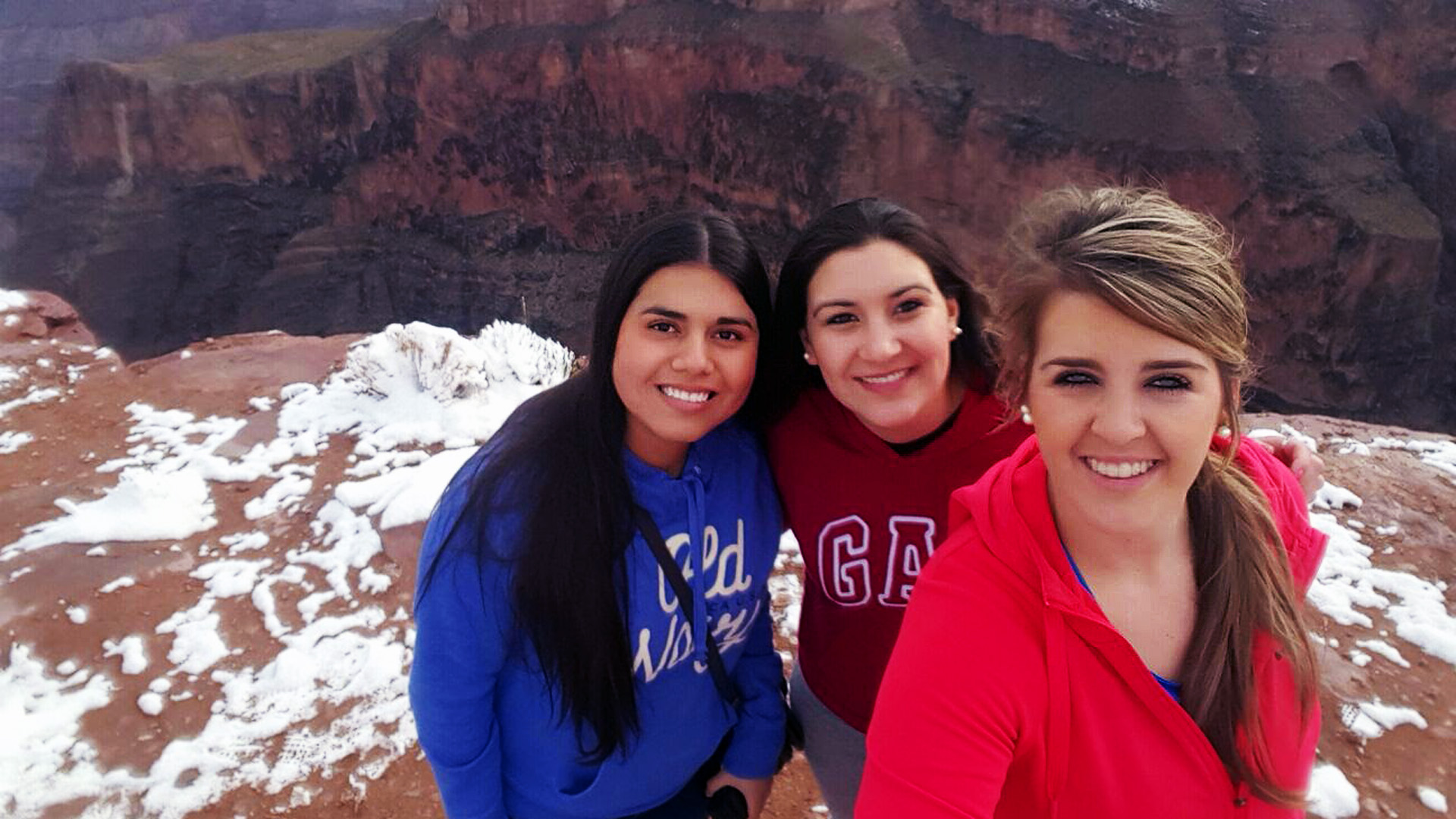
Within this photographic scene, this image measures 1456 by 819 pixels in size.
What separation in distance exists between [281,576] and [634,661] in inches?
152

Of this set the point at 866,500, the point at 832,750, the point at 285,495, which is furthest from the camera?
the point at 285,495

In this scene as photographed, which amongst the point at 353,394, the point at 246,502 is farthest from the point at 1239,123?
the point at 246,502

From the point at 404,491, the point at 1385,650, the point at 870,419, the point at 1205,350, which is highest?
the point at 1205,350

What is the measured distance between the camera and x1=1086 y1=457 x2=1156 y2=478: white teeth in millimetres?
1304

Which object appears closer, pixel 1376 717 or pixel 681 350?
pixel 681 350

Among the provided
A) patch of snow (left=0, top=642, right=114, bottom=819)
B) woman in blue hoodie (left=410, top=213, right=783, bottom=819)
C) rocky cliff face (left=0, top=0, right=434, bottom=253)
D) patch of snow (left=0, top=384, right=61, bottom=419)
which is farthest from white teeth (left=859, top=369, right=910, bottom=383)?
rocky cliff face (left=0, top=0, right=434, bottom=253)

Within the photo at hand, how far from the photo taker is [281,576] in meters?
4.86

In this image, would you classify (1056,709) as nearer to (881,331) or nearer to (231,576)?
(881,331)

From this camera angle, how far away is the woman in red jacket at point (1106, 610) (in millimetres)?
1252

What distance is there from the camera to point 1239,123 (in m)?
17.8

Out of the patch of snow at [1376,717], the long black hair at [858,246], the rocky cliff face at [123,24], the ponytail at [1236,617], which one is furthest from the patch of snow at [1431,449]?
the rocky cliff face at [123,24]

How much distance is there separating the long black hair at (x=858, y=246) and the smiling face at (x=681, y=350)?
21 centimetres

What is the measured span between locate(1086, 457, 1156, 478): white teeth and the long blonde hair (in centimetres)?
20

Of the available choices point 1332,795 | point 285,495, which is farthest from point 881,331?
point 285,495
